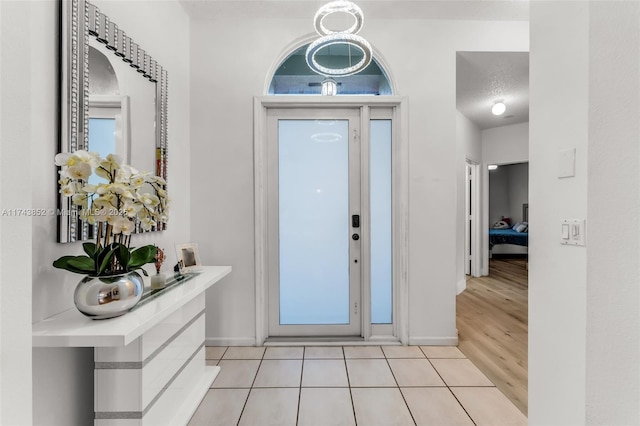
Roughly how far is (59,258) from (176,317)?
68 cm

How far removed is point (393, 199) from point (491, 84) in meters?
2.19

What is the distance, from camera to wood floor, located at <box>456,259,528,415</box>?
7.11 feet

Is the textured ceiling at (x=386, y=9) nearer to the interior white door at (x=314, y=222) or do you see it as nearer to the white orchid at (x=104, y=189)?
the interior white door at (x=314, y=222)

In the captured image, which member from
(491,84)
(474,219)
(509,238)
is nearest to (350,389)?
(491,84)

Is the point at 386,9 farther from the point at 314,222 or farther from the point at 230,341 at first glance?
the point at 230,341

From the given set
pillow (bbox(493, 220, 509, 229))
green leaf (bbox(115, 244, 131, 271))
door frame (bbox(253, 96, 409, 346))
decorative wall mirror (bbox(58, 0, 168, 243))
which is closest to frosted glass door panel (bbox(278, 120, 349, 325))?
door frame (bbox(253, 96, 409, 346))

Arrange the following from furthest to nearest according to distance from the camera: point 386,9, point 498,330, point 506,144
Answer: point 506,144 → point 498,330 → point 386,9

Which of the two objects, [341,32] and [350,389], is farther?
[350,389]

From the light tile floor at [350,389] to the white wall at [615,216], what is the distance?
4.64 feet

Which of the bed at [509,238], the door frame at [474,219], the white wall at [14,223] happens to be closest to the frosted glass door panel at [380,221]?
the white wall at [14,223]

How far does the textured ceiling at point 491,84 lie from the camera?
2857 mm

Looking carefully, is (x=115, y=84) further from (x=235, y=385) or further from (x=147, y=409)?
(x=235, y=385)

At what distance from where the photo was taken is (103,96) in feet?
5.04

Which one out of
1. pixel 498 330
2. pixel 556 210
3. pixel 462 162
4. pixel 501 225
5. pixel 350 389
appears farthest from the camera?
pixel 501 225
